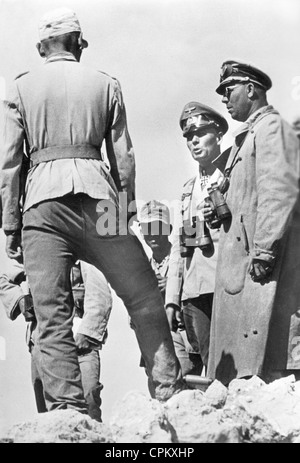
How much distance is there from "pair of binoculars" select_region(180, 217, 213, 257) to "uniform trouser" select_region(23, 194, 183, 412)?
1.06 metres

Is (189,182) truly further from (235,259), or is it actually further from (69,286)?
(69,286)

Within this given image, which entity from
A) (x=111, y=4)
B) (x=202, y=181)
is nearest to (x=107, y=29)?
(x=111, y=4)

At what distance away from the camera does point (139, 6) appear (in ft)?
39.8

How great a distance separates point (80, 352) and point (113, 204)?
1743 millimetres

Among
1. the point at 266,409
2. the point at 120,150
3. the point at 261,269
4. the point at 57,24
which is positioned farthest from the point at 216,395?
the point at 57,24


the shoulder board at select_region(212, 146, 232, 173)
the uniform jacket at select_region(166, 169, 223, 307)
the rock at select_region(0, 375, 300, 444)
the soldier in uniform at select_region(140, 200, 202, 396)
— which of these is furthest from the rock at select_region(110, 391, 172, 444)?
the shoulder board at select_region(212, 146, 232, 173)

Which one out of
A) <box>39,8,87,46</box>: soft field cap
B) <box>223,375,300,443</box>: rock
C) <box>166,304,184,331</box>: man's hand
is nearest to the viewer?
<box>223,375,300,443</box>: rock

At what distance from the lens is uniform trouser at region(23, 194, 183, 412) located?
34.2 ft

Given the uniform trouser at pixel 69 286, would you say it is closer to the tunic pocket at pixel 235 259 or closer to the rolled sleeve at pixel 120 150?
the rolled sleeve at pixel 120 150

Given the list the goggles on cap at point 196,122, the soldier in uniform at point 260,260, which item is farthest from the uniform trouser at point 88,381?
the goggles on cap at point 196,122

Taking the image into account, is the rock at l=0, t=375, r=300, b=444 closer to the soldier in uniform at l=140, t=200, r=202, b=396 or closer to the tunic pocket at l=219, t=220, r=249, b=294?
the tunic pocket at l=219, t=220, r=249, b=294

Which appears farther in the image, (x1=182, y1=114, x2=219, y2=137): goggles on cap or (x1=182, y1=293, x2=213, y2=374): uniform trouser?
(x1=182, y1=114, x2=219, y2=137): goggles on cap

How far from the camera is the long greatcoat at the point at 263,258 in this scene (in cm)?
1091

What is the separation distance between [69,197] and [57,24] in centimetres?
133
